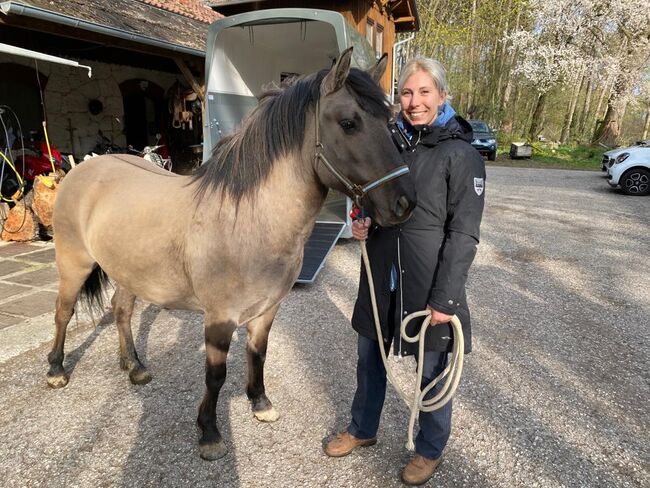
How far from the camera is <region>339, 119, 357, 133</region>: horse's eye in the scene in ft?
5.45

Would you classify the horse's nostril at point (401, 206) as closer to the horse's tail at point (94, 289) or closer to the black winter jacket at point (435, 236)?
the black winter jacket at point (435, 236)

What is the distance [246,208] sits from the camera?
6.43ft

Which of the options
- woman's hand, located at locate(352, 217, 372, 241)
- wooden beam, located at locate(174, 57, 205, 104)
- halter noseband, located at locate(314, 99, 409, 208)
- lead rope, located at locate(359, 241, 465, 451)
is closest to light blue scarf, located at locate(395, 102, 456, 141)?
halter noseband, located at locate(314, 99, 409, 208)

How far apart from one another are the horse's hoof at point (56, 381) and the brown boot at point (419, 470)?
2267mm

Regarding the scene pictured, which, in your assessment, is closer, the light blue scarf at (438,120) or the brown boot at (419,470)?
the light blue scarf at (438,120)

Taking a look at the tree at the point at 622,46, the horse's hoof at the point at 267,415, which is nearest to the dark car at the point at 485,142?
the tree at the point at 622,46

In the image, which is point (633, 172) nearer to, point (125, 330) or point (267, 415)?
point (267, 415)

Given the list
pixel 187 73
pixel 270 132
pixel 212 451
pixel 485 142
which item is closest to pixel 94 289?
pixel 212 451

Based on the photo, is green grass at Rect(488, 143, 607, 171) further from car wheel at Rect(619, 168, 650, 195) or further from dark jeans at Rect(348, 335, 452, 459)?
dark jeans at Rect(348, 335, 452, 459)

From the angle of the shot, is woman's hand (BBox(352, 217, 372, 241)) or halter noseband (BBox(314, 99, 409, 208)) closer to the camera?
halter noseband (BBox(314, 99, 409, 208))

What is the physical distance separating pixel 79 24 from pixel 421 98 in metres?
5.54

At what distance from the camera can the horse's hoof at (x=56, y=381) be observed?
110 inches

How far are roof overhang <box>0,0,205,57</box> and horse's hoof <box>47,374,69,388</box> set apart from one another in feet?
14.3

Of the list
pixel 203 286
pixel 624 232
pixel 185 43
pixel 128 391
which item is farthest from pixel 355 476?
pixel 185 43
